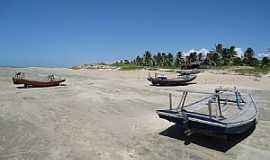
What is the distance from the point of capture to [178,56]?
77312 millimetres

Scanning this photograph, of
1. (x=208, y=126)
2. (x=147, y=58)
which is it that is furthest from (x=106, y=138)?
(x=147, y=58)

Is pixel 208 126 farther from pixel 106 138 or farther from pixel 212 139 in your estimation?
pixel 106 138

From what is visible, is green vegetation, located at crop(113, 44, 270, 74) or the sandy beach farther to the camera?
green vegetation, located at crop(113, 44, 270, 74)

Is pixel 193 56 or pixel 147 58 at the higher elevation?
pixel 193 56

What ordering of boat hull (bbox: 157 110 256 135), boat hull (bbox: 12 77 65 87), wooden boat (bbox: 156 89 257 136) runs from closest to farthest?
boat hull (bbox: 157 110 256 135), wooden boat (bbox: 156 89 257 136), boat hull (bbox: 12 77 65 87)

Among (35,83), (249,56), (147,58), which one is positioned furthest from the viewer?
(147,58)

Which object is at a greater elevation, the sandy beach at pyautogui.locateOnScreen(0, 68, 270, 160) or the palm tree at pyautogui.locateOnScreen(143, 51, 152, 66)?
the palm tree at pyautogui.locateOnScreen(143, 51, 152, 66)

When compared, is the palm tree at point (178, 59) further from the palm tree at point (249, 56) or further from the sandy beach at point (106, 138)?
the sandy beach at point (106, 138)

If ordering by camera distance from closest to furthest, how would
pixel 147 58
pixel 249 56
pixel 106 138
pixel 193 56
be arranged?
pixel 106 138 → pixel 249 56 → pixel 193 56 → pixel 147 58

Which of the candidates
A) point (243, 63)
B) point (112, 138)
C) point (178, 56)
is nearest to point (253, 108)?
point (112, 138)

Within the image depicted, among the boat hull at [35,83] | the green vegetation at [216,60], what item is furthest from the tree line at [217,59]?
the boat hull at [35,83]

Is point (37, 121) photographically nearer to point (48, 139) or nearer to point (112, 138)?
point (48, 139)

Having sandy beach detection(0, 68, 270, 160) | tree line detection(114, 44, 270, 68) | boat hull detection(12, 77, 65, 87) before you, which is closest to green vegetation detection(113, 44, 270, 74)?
tree line detection(114, 44, 270, 68)

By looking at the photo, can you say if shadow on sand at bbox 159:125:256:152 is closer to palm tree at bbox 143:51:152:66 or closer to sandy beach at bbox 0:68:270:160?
sandy beach at bbox 0:68:270:160
